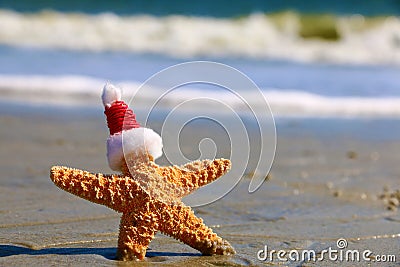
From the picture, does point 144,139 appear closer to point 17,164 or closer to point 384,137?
point 17,164

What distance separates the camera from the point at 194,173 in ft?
10.6

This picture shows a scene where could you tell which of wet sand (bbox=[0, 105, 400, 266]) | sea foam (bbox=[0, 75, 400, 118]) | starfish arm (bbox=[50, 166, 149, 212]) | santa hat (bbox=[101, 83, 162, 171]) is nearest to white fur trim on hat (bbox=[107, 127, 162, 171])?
santa hat (bbox=[101, 83, 162, 171])

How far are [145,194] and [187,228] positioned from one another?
0.26 metres

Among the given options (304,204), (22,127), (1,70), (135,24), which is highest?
(135,24)

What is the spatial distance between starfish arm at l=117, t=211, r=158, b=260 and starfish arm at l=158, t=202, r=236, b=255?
2.1 inches

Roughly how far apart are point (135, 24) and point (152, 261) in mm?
20162

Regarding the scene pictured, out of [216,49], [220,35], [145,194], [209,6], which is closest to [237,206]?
[145,194]

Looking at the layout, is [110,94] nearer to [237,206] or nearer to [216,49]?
[237,206]

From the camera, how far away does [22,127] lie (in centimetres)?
748

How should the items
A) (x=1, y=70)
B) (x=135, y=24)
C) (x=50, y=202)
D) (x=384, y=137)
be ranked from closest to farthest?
1. (x=50, y=202)
2. (x=384, y=137)
3. (x=1, y=70)
4. (x=135, y=24)

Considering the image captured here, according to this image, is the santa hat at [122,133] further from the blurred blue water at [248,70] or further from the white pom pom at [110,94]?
the blurred blue water at [248,70]

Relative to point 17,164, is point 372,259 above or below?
below

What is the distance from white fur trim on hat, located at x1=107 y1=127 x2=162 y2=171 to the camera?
3104mm

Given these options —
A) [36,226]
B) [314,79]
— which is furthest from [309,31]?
[36,226]
